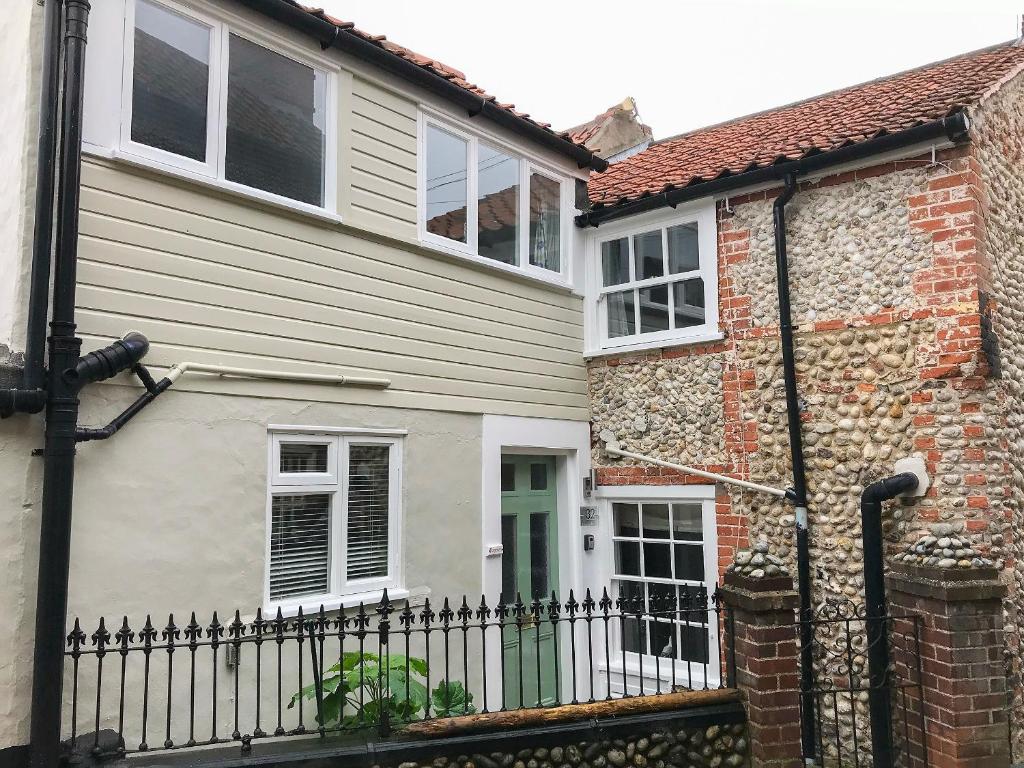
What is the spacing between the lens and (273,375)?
5785 mm

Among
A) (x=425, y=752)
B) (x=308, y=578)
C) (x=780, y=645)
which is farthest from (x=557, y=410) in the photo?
(x=425, y=752)

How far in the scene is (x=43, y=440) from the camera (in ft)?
15.1

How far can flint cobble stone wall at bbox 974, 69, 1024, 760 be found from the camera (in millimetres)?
6133

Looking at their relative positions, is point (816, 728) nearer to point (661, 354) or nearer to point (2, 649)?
point (661, 354)

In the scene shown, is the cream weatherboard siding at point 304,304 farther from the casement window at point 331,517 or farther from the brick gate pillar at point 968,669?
the brick gate pillar at point 968,669

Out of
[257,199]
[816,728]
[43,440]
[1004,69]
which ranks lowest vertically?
[816,728]

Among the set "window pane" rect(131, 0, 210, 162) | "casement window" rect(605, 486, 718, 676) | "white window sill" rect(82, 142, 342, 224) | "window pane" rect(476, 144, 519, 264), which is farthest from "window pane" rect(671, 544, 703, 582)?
"window pane" rect(131, 0, 210, 162)

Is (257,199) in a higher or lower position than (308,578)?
higher

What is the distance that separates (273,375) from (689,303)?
4180 mm

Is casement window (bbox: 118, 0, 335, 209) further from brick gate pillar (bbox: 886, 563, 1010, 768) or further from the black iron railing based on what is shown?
brick gate pillar (bbox: 886, 563, 1010, 768)

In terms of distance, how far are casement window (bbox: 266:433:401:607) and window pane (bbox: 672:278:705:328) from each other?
3.18 m

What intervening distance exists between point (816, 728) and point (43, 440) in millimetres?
6175

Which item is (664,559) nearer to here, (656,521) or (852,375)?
(656,521)

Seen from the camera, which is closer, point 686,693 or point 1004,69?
point 686,693
